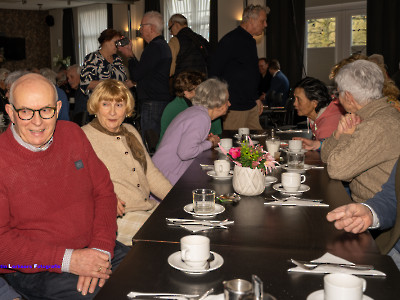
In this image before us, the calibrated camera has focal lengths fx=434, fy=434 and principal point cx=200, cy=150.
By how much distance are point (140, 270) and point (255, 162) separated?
90cm

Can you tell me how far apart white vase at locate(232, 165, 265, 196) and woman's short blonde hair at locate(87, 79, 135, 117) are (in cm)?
86

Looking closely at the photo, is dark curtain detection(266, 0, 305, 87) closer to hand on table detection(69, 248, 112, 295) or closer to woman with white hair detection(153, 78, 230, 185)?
woman with white hair detection(153, 78, 230, 185)

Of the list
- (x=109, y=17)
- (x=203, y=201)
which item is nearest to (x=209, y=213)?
(x=203, y=201)

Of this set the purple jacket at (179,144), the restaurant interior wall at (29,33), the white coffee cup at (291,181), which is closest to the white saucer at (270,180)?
the white coffee cup at (291,181)

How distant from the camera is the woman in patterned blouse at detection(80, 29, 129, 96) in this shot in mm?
4859

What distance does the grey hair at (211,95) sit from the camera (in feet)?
11.0

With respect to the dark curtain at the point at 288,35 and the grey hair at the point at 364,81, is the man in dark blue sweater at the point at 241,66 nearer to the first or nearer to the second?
the grey hair at the point at 364,81

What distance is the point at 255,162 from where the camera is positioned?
6.42 feet

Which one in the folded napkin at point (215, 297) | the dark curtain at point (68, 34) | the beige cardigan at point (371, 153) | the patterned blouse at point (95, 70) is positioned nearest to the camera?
the folded napkin at point (215, 297)

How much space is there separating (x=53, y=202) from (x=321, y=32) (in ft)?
25.6

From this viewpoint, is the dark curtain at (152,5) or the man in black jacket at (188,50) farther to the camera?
the dark curtain at (152,5)

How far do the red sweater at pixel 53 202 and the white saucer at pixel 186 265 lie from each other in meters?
0.56

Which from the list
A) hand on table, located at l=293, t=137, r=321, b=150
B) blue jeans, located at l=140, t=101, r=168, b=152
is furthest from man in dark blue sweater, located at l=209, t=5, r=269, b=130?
hand on table, located at l=293, t=137, r=321, b=150

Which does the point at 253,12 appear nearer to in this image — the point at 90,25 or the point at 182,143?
the point at 182,143
